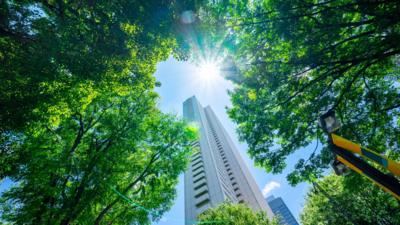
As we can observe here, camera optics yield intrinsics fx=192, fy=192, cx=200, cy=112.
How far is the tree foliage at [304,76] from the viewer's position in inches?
228

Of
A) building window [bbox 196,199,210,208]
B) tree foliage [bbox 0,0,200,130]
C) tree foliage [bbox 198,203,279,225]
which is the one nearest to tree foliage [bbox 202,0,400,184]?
tree foliage [bbox 0,0,200,130]

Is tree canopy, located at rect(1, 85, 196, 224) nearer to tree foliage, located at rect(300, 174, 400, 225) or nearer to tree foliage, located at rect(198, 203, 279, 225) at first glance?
tree foliage, located at rect(198, 203, 279, 225)

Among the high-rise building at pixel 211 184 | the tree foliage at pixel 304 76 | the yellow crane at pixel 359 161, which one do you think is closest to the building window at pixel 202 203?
the high-rise building at pixel 211 184

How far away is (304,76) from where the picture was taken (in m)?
7.55

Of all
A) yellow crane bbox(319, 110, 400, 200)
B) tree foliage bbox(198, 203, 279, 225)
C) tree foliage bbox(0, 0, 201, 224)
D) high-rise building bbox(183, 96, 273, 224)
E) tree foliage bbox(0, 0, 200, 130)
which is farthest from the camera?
high-rise building bbox(183, 96, 273, 224)

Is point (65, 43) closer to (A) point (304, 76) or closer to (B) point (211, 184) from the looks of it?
(A) point (304, 76)

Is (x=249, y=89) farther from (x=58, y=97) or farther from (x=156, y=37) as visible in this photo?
(x=58, y=97)

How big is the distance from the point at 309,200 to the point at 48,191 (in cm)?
1769

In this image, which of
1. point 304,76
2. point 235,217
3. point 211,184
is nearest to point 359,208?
point 235,217

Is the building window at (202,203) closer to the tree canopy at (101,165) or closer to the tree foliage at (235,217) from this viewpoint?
the tree foliage at (235,217)

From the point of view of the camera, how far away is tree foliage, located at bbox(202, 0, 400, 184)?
578 cm

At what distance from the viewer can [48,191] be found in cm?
629

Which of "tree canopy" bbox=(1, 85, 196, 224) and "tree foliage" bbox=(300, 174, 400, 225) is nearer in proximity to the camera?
"tree canopy" bbox=(1, 85, 196, 224)

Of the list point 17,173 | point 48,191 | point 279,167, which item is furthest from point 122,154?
point 279,167
